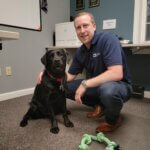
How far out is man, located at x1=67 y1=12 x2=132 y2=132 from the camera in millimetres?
1234

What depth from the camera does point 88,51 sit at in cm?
152

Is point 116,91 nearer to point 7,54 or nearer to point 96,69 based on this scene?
point 96,69

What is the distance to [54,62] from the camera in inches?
54.6

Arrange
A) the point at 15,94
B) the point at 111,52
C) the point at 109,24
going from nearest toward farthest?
the point at 111,52
the point at 15,94
the point at 109,24

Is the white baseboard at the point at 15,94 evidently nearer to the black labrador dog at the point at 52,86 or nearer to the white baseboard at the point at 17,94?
the white baseboard at the point at 17,94

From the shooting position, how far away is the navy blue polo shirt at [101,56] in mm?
1286

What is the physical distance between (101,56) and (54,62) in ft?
1.31

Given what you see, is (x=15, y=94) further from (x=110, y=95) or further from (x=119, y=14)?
(x=119, y=14)

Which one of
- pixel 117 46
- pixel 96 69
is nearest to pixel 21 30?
pixel 96 69

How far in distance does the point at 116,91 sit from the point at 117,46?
361 mm

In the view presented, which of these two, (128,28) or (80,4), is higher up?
(80,4)

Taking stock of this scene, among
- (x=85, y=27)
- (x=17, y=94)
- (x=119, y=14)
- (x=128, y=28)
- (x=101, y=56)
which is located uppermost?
(x=119, y=14)

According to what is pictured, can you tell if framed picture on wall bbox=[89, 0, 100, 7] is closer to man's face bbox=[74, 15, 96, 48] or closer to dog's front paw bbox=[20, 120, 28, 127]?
man's face bbox=[74, 15, 96, 48]

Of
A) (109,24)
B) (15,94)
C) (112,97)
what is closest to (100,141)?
(112,97)
